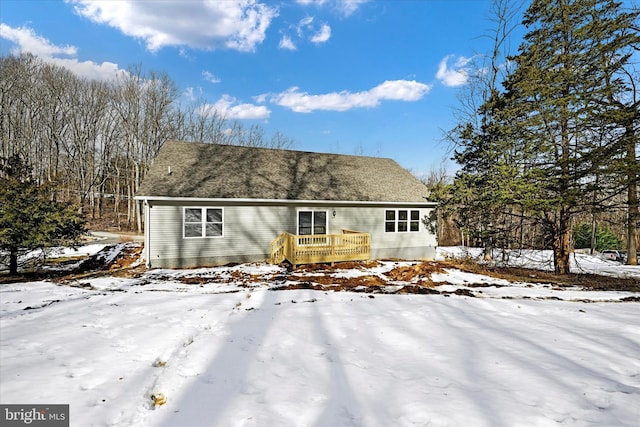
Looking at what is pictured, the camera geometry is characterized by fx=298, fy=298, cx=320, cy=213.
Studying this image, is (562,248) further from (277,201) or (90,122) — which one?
(90,122)

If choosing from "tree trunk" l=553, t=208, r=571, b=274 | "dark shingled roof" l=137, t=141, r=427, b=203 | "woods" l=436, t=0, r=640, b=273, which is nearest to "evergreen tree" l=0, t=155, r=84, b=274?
"dark shingled roof" l=137, t=141, r=427, b=203

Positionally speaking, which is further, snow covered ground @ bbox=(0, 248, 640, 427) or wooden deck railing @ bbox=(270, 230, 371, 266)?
wooden deck railing @ bbox=(270, 230, 371, 266)

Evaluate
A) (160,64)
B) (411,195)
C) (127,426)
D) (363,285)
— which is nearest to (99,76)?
(160,64)

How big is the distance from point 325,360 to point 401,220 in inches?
476

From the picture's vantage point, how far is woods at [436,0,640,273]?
959 centimetres

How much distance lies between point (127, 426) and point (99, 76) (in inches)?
1579

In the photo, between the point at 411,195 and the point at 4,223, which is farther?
the point at 411,195

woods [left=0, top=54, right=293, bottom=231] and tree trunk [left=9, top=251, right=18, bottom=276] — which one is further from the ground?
woods [left=0, top=54, right=293, bottom=231]

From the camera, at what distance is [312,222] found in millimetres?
13273

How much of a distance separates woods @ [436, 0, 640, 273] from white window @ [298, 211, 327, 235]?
242 inches

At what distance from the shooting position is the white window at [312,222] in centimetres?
1317

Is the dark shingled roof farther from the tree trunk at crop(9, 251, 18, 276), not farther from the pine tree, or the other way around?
the pine tree

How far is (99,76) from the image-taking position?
31.7 meters

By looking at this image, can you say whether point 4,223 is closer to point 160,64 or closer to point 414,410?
point 414,410
